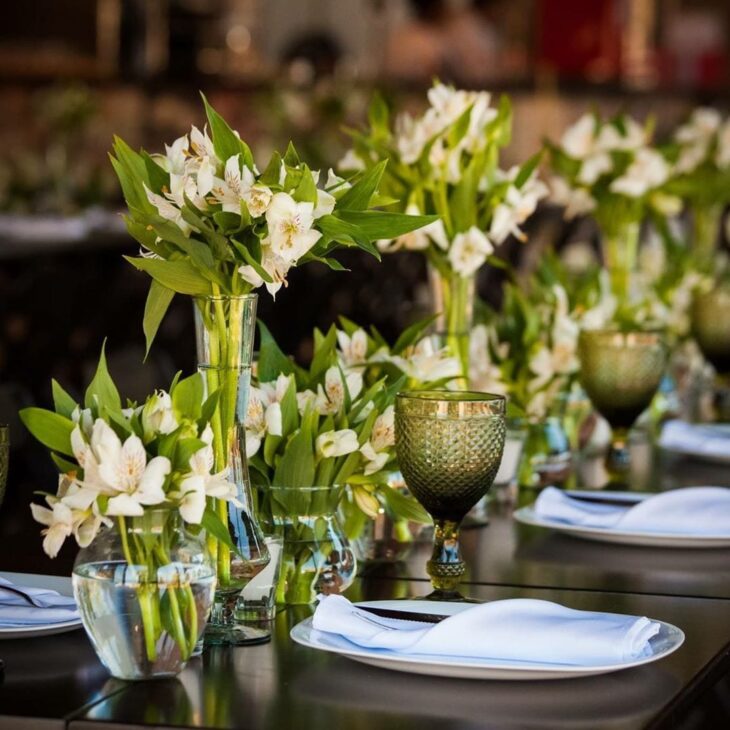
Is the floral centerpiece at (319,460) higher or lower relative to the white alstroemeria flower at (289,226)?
lower

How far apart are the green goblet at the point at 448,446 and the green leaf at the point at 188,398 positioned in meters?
0.23

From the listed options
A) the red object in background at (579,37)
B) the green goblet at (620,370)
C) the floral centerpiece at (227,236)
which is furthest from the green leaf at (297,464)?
the red object in background at (579,37)

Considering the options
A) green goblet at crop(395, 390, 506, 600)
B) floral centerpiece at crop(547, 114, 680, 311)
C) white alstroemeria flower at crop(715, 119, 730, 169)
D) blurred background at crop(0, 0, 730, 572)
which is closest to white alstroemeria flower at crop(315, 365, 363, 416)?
green goblet at crop(395, 390, 506, 600)

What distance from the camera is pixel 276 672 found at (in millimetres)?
1245

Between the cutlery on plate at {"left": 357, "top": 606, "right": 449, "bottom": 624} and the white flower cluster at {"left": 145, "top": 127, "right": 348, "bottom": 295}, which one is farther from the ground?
the white flower cluster at {"left": 145, "top": 127, "right": 348, "bottom": 295}

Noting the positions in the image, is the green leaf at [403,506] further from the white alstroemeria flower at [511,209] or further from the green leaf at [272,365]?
the white alstroemeria flower at [511,209]

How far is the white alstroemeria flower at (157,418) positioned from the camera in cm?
124

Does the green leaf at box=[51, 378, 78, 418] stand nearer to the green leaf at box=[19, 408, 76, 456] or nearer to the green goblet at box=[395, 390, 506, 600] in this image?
the green leaf at box=[19, 408, 76, 456]

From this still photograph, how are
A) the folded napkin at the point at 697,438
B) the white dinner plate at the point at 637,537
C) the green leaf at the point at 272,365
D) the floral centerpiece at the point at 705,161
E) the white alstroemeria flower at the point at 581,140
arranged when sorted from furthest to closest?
the floral centerpiece at the point at 705,161
the white alstroemeria flower at the point at 581,140
the folded napkin at the point at 697,438
the white dinner plate at the point at 637,537
the green leaf at the point at 272,365

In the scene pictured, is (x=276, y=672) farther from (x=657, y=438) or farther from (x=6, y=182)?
(x=6, y=182)

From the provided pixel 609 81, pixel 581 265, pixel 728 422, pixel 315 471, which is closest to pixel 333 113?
pixel 609 81

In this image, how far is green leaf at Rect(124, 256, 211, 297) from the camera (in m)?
1.29

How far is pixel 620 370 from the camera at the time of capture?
Answer: 83.9 inches

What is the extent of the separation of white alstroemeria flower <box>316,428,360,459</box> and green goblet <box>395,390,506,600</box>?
1.7 inches
